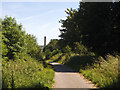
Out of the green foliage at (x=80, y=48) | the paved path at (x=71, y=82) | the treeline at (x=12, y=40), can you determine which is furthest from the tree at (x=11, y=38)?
the paved path at (x=71, y=82)

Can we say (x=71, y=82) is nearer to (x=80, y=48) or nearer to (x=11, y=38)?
(x=80, y=48)

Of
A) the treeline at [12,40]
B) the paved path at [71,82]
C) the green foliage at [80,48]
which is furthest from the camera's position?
the green foliage at [80,48]

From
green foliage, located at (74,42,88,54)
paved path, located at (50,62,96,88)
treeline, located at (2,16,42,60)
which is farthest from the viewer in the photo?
green foliage, located at (74,42,88,54)

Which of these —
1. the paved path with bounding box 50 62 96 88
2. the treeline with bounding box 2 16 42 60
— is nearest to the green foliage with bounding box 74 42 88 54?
the treeline with bounding box 2 16 42 60

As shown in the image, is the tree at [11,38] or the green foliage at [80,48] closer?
the tree at [11,38]

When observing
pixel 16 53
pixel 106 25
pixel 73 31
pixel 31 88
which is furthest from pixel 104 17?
pixel 16 53

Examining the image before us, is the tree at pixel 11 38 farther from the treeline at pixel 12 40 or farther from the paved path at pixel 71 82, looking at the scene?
the paved path at pixel 71 82

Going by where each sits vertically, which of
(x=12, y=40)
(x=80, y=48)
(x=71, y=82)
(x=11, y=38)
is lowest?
(x=71, y=82)

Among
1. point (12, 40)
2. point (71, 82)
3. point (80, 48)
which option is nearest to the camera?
point (71, 82)

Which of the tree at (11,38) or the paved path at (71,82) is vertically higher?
the tree at (11,38)

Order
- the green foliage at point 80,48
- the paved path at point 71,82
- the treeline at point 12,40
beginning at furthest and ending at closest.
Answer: the green foliage at point 80,48, the treeline at point 12,40, the paved path at point 71,82

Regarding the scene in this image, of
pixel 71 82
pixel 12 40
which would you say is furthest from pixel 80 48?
pixel 71 82

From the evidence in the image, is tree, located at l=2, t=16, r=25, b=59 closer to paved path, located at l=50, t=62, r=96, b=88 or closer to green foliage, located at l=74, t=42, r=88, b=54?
green foliage, located at l=74, t=42, r=88, b=54

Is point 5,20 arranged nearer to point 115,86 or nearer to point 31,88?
point 31,88
